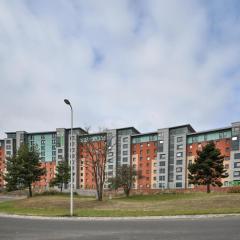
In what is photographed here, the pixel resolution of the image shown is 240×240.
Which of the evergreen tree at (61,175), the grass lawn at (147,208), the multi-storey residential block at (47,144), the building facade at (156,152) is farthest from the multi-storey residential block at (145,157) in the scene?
the grass lawn at (147,208)

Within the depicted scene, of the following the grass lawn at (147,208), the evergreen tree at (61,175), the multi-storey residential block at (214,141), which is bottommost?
the evergreen tree at (61,175)

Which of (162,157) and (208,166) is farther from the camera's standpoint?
(162,157)

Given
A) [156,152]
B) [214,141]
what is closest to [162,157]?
[156,152]

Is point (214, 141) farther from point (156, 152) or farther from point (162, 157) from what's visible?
point (156, 152)

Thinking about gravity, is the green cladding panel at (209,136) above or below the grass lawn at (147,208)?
above

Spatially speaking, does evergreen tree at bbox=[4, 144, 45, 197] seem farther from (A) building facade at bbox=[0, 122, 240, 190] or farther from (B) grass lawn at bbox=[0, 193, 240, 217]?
(A) building facade at bbox=[0, 122, 240, 190]

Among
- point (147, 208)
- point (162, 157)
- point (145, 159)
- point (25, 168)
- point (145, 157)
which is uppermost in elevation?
point (25, 168)

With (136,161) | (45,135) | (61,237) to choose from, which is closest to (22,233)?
(61,237)

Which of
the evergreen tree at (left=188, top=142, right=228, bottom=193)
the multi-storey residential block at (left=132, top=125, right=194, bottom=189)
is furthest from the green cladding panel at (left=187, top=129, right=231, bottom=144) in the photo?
the evergreen tree at (left=188, top=142, right=228, bottom=193)

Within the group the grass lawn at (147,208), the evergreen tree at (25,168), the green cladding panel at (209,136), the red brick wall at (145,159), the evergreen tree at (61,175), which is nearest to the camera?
the grass lawn at (147,208)

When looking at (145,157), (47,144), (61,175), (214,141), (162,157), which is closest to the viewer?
(61,175)

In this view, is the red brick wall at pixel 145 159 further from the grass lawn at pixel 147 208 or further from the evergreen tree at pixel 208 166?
the grass lawn at pixel 147 208

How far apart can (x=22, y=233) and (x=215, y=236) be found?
7657mm

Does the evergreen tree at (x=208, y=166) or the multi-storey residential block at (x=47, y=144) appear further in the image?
the multi-storey residential block at (x=47, y=144)
